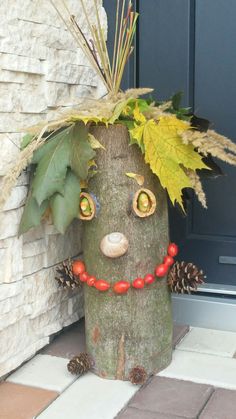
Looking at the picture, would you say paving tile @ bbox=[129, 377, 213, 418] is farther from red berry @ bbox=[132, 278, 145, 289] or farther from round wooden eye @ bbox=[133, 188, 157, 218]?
round wooden eye @ bbox=[133, 188, 157, 218]

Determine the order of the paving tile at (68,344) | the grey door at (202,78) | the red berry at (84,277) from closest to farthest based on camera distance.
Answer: the red berry at (84,277) → the paving tile at (68,344) → the grey door at (202,78)

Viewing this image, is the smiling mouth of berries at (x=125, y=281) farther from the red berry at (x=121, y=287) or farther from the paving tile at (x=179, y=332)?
the paving tile at (x=179, y=332)

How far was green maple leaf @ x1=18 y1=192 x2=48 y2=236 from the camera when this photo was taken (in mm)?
1834

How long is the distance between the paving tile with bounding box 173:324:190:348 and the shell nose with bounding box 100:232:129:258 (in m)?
0.52

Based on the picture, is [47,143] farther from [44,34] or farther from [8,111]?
[44,34]

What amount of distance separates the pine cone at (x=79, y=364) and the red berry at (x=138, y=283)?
29cm

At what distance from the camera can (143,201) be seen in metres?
1.80

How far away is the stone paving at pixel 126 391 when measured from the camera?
1.73m

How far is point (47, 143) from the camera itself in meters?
1.82

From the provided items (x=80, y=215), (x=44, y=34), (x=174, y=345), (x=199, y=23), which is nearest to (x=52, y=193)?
(x=80, y=215)

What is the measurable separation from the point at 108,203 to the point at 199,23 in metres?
0.82

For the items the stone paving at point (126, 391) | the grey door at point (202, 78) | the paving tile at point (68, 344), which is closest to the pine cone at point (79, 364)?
the stone paving at point (126, 391)

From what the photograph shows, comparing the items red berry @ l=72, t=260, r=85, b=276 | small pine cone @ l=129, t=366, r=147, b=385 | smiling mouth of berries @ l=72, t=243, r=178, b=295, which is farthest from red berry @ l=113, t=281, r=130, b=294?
small pine cone @ l=129, t=366, r=147, b=385

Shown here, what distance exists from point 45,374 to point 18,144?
705 millimetres
